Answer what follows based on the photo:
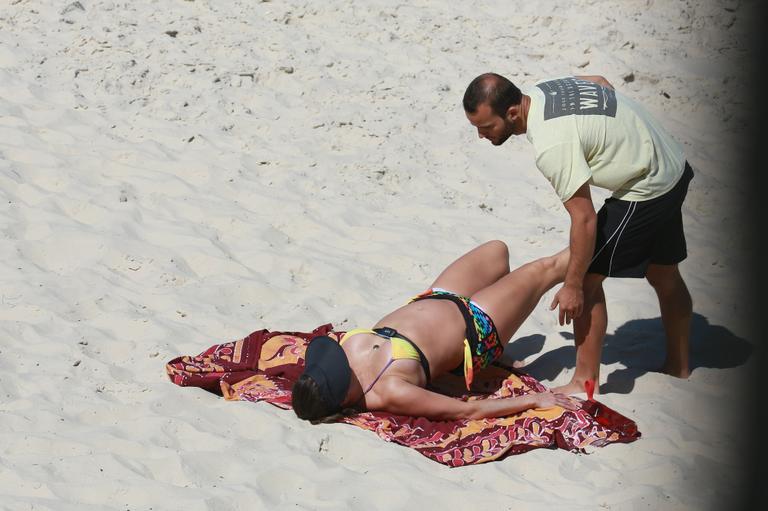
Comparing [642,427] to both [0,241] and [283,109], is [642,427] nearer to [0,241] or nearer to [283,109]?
[0,241]

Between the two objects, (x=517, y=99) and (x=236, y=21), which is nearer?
(x=517, y=99)

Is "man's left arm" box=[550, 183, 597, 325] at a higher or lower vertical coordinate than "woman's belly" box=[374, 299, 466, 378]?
higher

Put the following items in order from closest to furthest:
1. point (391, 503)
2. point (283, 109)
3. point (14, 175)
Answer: point (391, 503), point (14, 175), point (283, 109)

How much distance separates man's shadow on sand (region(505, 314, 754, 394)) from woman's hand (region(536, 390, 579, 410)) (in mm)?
420

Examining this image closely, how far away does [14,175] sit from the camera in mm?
5750

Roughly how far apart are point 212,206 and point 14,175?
1105 mm

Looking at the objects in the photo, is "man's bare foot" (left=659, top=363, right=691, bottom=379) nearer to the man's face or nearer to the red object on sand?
the red object on sand

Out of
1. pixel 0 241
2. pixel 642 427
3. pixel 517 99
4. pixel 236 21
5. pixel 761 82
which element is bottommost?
pixel 0 241

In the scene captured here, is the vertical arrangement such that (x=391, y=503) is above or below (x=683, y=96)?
below

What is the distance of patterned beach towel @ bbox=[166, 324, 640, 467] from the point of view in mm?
3855

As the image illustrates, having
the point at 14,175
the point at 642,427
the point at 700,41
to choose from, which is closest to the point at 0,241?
the point at 14,175

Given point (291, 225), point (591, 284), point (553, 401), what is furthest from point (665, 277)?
point (291, 225)

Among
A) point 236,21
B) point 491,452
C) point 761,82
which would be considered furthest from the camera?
point 236,21

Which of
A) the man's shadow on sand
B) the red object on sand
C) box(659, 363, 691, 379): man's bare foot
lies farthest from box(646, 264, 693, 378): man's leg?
the red object on sand
